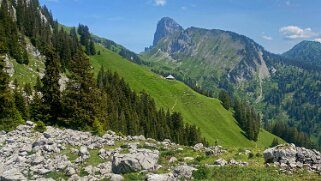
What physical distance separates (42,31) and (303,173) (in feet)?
499

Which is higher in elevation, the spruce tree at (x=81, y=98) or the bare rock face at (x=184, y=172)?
the spruce tree at (x=81, y=98)

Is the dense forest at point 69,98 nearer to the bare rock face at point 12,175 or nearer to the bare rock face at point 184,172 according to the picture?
the bare rock face at point 12,175

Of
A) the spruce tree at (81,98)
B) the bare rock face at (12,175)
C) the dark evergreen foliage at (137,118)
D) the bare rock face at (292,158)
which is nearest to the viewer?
the bare rock face at (12,175)

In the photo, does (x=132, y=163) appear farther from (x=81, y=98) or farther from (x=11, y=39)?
(x=11, y=39)

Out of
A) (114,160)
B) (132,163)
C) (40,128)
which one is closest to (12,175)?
(114,160)

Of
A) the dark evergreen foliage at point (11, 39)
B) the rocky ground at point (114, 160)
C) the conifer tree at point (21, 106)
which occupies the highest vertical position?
the dark evergreen foliage at point (11, 39)

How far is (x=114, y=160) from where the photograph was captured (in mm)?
27906

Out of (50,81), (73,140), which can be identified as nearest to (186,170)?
(73,140)

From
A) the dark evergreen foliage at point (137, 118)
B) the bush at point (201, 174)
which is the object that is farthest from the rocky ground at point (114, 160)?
the dark evergreen foliage at point (137, 118)

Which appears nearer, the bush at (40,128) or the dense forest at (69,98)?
the bush at (40,128)

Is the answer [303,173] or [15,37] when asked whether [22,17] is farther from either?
[303,173]

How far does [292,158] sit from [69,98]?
4288cm

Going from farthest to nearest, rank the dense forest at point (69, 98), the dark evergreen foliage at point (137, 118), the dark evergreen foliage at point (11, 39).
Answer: the dark evergreen foliage at point (137, 118), the dark evergreen foliage at point (11, 39), the dense forest at point (69, 98)

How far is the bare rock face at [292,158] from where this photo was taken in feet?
91.8
